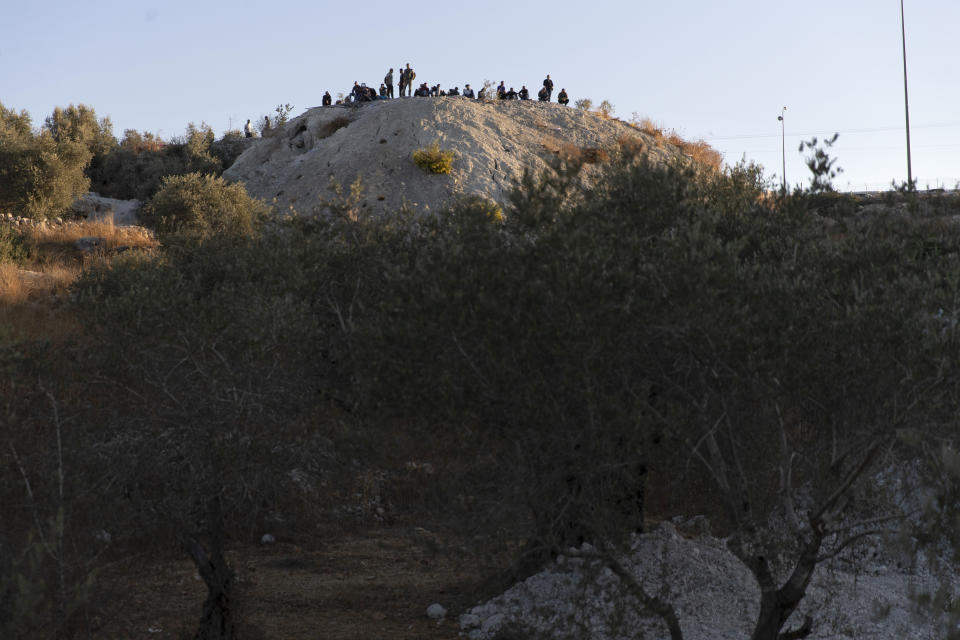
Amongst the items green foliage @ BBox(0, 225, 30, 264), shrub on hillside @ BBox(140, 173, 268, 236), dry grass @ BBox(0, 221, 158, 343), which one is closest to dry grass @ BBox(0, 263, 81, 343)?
dry grass @ BBox(0, 221, 158, 343)

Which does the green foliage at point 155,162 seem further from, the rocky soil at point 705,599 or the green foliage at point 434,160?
the rocky soil at point 705,599

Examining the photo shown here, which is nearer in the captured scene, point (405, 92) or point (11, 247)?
point (11, 247)

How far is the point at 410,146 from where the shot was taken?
34250 mm

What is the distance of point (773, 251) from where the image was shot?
7.13 meters

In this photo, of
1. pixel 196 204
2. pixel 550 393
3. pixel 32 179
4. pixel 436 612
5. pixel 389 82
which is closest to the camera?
pixel 550 393

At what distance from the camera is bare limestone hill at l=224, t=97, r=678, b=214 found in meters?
32.0

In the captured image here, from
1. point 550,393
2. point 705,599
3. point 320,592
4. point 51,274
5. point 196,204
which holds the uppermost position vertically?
point 196,204

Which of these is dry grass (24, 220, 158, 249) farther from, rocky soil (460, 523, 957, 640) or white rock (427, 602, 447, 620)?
rocky soil (460, 523, 957, 640)

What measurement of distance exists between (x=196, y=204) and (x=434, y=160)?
8.72 m

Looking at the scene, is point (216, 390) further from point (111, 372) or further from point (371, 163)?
point (371, 163)

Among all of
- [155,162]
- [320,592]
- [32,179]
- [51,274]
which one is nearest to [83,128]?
[155,162]

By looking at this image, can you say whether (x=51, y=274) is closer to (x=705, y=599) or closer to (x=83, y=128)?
(x=705, y=599)

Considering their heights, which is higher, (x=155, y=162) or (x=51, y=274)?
(x=155, y=162)

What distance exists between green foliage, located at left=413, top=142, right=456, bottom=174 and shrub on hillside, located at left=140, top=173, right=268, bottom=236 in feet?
20.0
